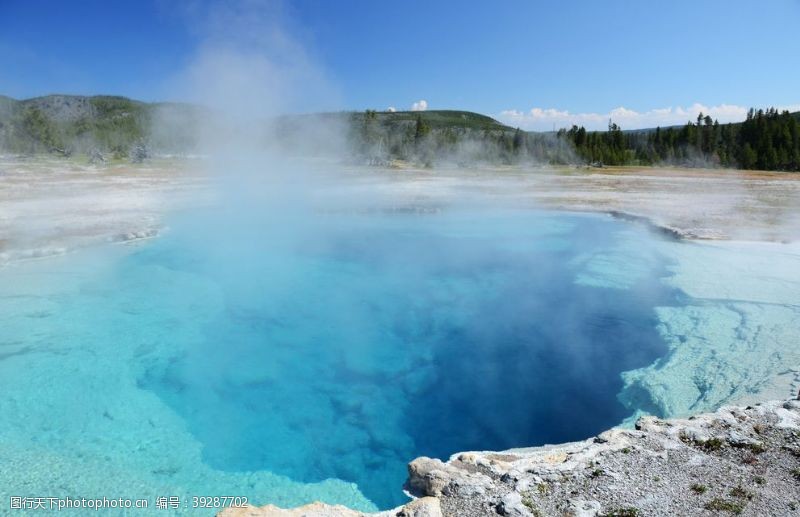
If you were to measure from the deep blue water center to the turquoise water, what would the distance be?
27mm

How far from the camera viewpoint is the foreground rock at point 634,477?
278 cm

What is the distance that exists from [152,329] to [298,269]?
345 cm

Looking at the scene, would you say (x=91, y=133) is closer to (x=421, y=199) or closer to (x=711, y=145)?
(x=421, y=199)

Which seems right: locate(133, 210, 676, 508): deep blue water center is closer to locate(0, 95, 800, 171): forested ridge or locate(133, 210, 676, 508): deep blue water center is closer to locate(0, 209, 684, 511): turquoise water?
locate(0, 209, 684, 511): turquoise water

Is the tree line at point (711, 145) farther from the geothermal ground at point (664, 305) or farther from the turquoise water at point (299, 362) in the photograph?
the turquoise water at point (299, 362)

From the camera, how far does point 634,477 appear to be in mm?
3037

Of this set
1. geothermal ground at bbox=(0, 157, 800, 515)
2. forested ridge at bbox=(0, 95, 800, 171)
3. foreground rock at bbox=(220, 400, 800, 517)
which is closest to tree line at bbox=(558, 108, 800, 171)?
forested ridge at bbox=(0, 95, 800, 171)

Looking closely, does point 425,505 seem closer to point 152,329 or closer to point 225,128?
point 152,329

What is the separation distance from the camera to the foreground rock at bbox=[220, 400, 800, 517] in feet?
9.12

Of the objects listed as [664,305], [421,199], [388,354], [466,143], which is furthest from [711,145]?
[388,354]

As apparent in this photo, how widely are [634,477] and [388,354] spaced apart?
3.61m

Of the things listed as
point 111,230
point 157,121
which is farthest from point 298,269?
point 157,121

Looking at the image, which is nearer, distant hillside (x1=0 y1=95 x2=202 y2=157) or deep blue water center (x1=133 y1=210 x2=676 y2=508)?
deep blue water center (x1=133 y1=210 x2=676 y2=508)

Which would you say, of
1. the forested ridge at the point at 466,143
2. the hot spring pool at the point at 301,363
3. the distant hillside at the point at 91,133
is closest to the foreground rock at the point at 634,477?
the hot spring pool at the point at 301,363
